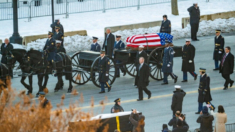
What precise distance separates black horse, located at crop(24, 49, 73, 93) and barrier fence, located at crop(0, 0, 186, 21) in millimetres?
10816

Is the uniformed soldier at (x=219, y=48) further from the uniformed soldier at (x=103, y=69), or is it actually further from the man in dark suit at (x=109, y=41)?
the uniformed soldier at (x=103, y=69)

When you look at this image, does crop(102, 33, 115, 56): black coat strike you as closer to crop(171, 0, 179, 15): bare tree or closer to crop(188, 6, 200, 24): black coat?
crop(188, 6, 200, 24): black coat

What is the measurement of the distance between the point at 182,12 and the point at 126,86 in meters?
13.0

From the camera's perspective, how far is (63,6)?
103 feet

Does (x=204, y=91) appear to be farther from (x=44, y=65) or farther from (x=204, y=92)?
(x=44, y=65)

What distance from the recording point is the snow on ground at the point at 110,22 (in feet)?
86.8

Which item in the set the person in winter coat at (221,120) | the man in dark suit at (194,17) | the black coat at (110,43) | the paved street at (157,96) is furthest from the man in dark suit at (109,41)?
the person in winter coat at (221,120)

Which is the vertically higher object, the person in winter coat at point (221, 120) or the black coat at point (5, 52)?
the black coat at point (5, 52)

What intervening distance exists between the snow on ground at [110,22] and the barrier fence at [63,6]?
24 centimetres

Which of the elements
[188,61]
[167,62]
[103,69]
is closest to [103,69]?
[103,69]

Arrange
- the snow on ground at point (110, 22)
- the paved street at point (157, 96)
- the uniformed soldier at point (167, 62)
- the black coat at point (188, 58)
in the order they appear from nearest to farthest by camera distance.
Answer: the paved street at point (157, 96) → the uniformed soldier at point (167, 62) → the black coat at point (188, 58) → the snow on ground at point (110, 22)

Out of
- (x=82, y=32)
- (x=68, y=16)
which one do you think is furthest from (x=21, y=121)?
(x=68, y=16)

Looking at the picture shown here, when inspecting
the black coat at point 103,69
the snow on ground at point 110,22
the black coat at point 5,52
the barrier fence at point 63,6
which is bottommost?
the black coat at point 103,69

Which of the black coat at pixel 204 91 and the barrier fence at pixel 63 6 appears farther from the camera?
the barrier fence at pixel 63 6
